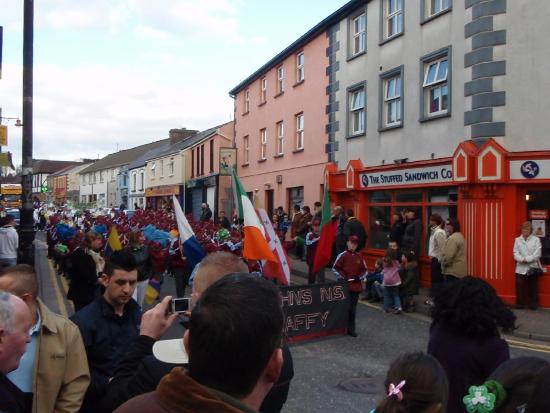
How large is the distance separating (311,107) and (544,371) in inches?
797

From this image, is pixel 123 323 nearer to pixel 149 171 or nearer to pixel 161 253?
pixel 161 253

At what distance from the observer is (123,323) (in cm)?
379

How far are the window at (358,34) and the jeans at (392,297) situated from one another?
901 centimetres

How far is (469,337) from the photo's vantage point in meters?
3.50

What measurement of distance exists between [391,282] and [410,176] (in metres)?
4.49

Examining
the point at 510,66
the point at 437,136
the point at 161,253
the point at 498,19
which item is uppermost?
the point at 498,19

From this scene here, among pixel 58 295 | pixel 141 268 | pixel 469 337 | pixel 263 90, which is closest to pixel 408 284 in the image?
pixel 141 268

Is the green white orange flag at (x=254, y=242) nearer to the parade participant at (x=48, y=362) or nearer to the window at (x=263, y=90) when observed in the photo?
the parade participant at (x=48, y=362)

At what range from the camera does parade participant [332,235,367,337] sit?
968cm

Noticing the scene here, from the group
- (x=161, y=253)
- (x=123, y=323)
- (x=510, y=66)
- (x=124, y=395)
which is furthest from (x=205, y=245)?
(x=124, y=395)

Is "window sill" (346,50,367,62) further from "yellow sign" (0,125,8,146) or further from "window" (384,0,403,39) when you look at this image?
"yellow sign" (0,125,8,146)

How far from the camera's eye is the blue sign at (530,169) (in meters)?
12.0

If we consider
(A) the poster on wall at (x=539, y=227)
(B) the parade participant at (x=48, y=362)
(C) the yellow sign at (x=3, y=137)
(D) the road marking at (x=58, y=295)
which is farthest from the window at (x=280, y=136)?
(B) the parade participant at (x=48, y=362)

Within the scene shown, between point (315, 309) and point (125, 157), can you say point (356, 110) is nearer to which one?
point (315, 309)
